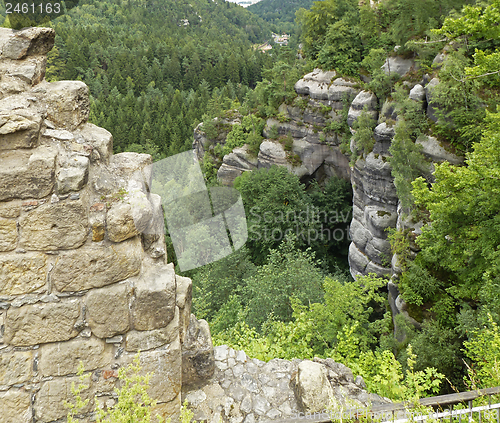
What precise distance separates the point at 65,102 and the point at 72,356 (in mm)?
2248

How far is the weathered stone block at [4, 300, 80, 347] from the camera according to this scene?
3.11 metres

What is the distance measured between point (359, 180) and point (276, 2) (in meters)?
206

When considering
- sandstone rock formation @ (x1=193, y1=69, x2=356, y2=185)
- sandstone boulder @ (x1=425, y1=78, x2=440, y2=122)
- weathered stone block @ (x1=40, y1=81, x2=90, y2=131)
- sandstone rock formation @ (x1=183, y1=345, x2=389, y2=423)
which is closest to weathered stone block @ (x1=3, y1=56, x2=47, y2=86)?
weathered stone block @ (x1=40, y1=81, x2=90, y2=131)

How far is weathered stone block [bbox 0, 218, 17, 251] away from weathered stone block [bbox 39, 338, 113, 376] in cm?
92

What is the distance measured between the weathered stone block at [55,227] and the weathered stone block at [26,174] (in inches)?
6.1

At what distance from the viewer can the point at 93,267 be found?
322 cm

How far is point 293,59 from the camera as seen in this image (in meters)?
31.0

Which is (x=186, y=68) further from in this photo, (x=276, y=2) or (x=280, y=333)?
(x=276, y=2)

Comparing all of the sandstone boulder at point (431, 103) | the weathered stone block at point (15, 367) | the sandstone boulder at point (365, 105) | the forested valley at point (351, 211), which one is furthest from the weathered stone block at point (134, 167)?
the sandstone boulder at point (365, 105)

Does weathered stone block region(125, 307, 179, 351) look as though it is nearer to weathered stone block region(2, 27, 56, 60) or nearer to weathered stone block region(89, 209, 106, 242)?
weathered stone block region(89, 209, 106, 242)

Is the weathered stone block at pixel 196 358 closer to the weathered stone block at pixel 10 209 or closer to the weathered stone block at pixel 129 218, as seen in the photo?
the weathered stone block at pixel 129 218

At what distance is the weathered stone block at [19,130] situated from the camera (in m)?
3.00

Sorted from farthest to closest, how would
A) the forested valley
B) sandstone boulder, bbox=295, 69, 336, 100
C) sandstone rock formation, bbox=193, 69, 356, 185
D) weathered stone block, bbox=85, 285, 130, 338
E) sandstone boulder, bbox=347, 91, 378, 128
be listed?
1. sandstone boulder, bbox=295, 69, 336, 100
2. sandstone rock formation, bbox=193, 69, 356, 185
3. sandstone boulder, bbox=347, 91, 378, 128
4. the forested valley
5. weathered stone block, bbox=85, 285, 130, 338

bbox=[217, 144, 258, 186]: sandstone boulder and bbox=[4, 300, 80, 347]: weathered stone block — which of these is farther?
bbox=[217, 144, 258, 186]: sandstone boulder
